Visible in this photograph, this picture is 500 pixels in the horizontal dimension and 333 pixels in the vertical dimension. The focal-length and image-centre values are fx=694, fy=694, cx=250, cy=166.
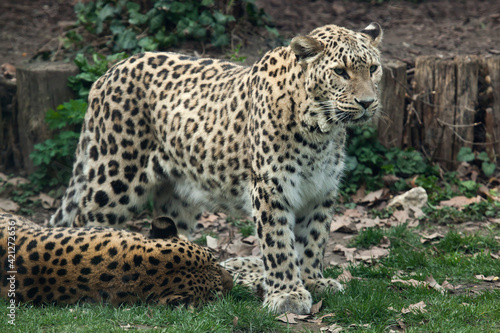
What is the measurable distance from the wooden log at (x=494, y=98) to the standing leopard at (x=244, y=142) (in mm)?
4185

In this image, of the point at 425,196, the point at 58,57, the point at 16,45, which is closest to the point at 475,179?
the point at 425,196

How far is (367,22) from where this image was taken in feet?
44.7

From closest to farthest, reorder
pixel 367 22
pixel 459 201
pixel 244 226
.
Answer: pixel 244 226 < pixel 459 201 < pixel 367 22

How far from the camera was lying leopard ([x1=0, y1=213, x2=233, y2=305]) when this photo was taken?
249 inches

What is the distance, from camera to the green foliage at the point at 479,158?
1048cm

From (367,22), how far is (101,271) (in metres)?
9.00

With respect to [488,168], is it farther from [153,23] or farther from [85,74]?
[85,74]

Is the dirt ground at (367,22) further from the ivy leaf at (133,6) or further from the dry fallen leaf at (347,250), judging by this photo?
the dry fallen leaf at (347,250)

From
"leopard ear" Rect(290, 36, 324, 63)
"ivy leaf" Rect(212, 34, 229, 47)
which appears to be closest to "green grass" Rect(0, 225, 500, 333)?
"leopard ear" Rect(290, 36, 324, 63)

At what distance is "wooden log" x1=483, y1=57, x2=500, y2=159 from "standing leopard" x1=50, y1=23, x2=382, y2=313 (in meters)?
4.19

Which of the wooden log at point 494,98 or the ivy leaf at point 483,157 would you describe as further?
the ivy leaf at point 483,157

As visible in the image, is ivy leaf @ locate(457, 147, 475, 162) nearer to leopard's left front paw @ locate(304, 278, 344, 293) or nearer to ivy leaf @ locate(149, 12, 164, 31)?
leopard's left front paw @ locate(304, 278, 344, 293)

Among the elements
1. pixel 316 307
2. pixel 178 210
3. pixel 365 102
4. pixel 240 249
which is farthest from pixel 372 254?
pixel 365 102

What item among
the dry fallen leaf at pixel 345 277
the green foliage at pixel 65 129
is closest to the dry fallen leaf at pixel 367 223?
the dry fallen leaf at pixel 345 277
